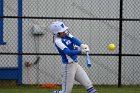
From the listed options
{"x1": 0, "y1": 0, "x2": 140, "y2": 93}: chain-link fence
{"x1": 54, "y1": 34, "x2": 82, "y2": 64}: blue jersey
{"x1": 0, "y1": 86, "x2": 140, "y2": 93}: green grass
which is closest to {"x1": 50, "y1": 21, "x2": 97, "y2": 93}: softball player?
{"x1": 54, "y1": 34, "x2": 82, "y2": 64}: blue jersey

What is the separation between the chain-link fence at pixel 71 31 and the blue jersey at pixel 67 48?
3755 mm

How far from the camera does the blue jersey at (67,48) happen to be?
351 inches

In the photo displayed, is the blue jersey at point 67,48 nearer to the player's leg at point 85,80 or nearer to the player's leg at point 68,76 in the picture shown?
the player's leg at point 68,76

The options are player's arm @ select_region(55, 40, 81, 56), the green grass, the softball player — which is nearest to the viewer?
player's arm @ select_region(55, 40, 81, 56)

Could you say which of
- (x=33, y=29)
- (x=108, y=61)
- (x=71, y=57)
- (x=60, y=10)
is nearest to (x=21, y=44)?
(x=33, y=29)

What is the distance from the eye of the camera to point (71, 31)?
13.1 meters

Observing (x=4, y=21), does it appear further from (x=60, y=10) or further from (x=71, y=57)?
(x=71, y=57)

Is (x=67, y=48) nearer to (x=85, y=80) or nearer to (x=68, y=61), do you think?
(x=68, y=61)

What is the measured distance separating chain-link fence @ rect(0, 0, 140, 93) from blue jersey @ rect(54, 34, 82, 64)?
3.76 m

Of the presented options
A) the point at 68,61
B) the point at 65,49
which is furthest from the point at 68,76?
the point at 65,49

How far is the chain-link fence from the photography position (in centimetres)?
1293

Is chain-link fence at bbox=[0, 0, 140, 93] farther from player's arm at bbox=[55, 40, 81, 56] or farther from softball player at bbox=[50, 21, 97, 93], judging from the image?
player's arm at bbox=[55, 40, 81, 56]

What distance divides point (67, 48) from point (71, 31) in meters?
4.16

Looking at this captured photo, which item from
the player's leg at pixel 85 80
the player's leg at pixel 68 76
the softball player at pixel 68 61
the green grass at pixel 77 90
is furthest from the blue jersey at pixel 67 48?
the green grass at pixel 77 90
